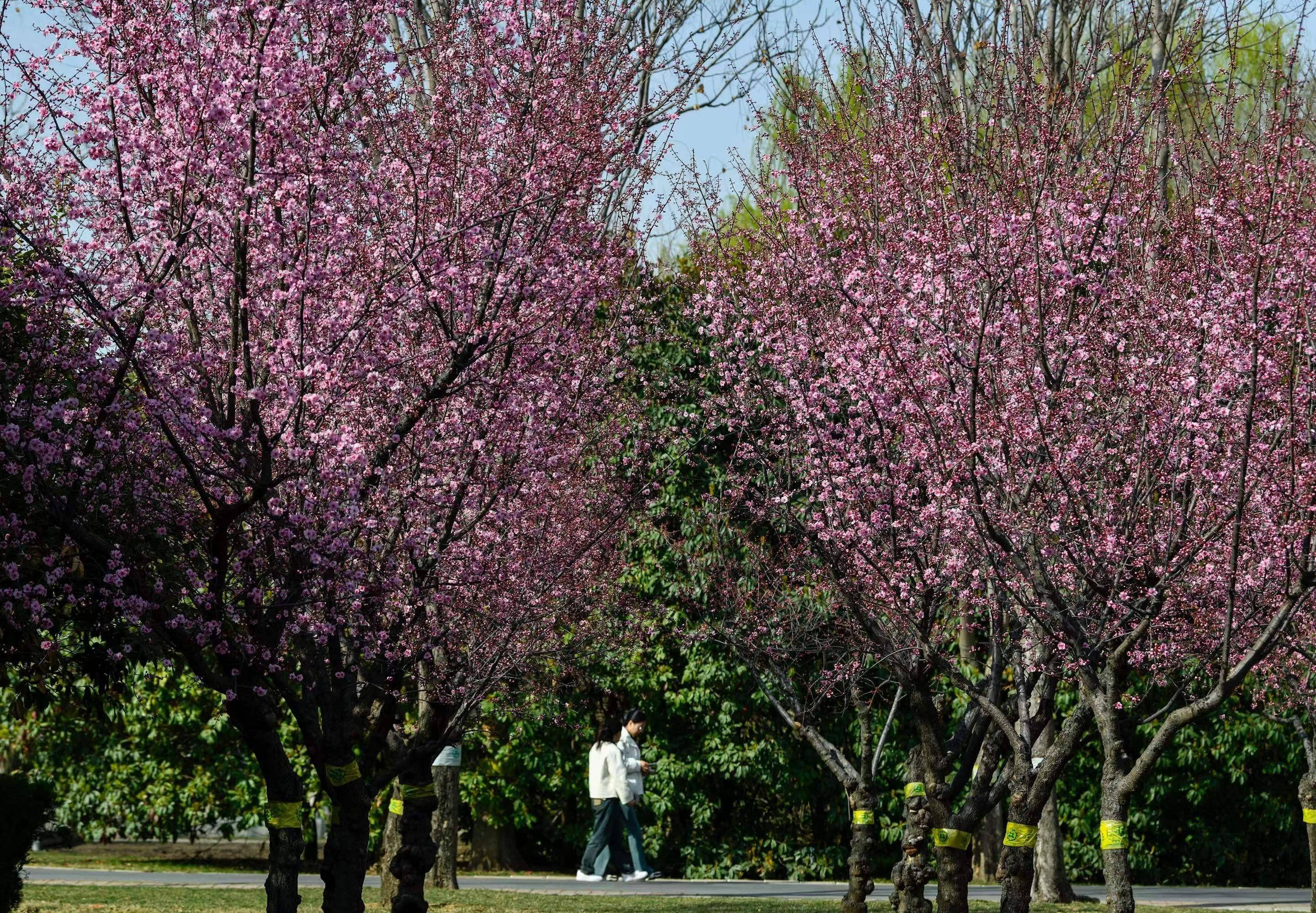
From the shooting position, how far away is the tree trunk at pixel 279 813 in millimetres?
8539

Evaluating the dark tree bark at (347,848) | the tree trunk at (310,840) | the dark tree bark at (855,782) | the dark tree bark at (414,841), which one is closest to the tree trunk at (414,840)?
the dark tree bark at (414,841)

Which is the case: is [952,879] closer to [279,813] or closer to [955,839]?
[955,839]

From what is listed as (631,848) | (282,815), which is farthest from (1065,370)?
(631,848)

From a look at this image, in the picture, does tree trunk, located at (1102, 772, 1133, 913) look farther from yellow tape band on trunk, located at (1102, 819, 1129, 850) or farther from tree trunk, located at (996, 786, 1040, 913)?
tree trunk, located at (996, 786, 1040, 913)

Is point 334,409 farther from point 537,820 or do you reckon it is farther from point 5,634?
point 537,820

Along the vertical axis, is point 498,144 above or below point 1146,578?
above

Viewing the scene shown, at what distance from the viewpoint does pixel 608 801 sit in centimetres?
1581

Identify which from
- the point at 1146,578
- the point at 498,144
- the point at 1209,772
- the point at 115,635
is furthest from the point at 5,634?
the point at 1209,772

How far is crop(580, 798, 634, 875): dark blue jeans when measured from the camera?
1586 cm

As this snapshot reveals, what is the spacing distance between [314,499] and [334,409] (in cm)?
66

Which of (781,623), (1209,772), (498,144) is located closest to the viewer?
(498,144)

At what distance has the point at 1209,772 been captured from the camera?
16.9 meters

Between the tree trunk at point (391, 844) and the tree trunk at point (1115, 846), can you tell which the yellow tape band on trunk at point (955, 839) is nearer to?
the tree trunk at point (1115, 846)

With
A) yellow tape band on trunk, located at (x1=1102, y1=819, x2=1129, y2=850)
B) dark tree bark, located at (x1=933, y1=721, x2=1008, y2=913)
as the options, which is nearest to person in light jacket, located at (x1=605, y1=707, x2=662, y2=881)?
dark tree bark, located at (x1=933, y1=721, x2=1008, y2=913)
